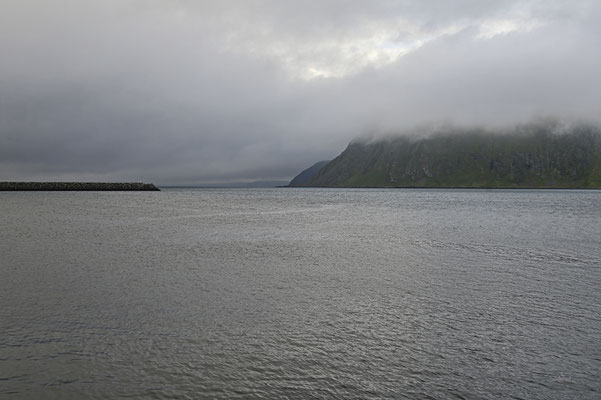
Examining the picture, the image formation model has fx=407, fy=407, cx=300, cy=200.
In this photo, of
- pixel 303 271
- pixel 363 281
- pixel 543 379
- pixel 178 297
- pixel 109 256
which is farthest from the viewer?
pixel 109 256

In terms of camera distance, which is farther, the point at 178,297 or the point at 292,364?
the point at 178,297

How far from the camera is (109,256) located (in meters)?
39.4

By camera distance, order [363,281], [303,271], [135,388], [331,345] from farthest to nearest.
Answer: [303,271] < [363,281] < [331,345] < [135,388]

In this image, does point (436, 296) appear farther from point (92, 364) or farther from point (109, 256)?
point (109, 256)

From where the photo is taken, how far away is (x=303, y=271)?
3278cm

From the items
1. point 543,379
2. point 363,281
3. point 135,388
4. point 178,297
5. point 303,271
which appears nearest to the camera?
point 135,388

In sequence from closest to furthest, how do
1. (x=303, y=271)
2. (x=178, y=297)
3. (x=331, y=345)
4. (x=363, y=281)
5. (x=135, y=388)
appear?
1. (x=135, y=388)
2. (x=331, y=345)
3. (x=178, y=297)
4. (x=363, y=281)
5. (x=303, y=271)

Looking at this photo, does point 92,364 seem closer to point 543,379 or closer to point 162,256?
point 543,379

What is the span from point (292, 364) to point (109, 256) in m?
30.2

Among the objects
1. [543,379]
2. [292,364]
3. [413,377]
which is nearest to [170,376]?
[292,364]

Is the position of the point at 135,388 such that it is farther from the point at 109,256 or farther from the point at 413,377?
the point at 109,256

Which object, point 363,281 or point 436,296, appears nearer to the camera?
point 436,296

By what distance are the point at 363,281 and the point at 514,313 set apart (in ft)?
33.3

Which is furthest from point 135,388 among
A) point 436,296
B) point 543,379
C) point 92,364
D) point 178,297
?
point 436,296
